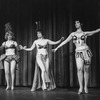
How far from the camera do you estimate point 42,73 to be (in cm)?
492

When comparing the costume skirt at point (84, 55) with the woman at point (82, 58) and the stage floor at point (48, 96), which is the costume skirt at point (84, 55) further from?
the stage floor at point (48, 96)

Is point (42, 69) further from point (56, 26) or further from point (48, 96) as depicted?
point (56, 26)

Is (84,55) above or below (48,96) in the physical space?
above

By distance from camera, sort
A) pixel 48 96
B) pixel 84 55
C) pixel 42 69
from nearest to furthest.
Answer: pixel 48 96, pixel 84 55, pixel 42 69

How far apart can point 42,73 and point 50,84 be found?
1.22 feet

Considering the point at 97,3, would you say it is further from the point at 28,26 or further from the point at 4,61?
the point at 4,61

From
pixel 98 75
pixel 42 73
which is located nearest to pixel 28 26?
pixel 42 73

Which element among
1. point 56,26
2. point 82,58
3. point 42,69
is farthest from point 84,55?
point 56,26

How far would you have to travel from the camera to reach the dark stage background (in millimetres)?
5766

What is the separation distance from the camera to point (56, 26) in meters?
6.06

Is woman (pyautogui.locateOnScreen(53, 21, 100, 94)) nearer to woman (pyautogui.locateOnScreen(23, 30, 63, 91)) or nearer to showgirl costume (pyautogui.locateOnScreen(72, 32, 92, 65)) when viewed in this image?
showgirl costume (pyautogui.locateOnScreen(72, 32, 92, 65))

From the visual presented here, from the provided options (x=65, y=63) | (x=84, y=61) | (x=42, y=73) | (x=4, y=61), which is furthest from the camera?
(x=65, y=63)

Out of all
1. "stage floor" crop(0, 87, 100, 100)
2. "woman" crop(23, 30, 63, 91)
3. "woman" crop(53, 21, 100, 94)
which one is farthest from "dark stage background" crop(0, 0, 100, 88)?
"stage floor" crop(0, 87, 100, 100)

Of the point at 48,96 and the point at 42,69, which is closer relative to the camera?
the point at 48,96
